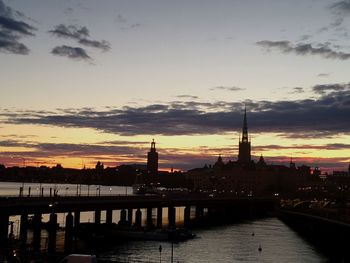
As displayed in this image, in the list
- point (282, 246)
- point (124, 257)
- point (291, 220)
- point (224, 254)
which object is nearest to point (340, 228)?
point (282, 246)

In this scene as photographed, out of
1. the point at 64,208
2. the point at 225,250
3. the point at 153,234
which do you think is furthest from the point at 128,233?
the point at 225,250

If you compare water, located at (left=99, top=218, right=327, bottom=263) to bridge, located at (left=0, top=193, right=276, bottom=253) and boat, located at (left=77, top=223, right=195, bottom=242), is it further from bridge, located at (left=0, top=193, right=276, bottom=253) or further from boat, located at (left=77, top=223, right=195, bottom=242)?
bridge, located at (left=0, top=193, right=276, bottom=253)

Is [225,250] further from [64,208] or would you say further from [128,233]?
[64,208]

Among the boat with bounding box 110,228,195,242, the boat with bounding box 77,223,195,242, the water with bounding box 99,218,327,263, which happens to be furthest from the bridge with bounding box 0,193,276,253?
the water with bounding box 99,218,327,263

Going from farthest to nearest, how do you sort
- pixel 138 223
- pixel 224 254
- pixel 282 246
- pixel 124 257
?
1. pixel 138 223
2. pixel 282 246
3. pixel 224 254
4. pixel 124 257

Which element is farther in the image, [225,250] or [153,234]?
[153,234]

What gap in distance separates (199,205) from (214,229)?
4192cm

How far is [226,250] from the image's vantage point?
94438 millimetres

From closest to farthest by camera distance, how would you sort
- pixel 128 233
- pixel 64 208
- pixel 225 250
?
pixel 225 250
pixel 64 208
pixel 128 233

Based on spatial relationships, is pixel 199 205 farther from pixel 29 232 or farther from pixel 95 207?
pixel 29 232

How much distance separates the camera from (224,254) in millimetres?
89438

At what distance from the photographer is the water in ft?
277

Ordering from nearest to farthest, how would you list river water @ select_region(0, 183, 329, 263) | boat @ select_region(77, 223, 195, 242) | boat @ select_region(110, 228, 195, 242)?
river water @ select_region(0, 183, 329, 263) < boat @ select_region(110, 228, 195, 242) < boat @ select_region(77, 223, 195, 242)

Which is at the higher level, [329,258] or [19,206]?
[19,206]
